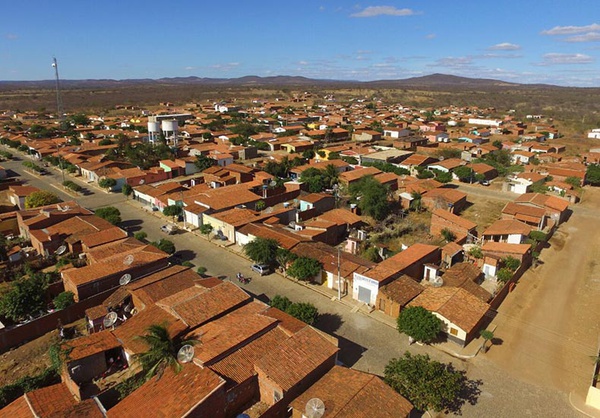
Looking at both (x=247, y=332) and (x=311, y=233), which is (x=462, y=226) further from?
(x=247, y=332)

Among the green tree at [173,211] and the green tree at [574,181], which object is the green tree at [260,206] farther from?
the green tree at [574,181]

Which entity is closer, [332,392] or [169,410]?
[169,410]

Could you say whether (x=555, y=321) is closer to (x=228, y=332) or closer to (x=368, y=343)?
(x=368, y=343)

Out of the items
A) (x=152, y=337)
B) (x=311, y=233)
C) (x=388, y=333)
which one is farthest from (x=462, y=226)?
(x=152, y=337)

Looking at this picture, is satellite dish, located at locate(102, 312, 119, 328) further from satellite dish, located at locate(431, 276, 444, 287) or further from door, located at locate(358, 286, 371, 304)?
satellite dish, located at locate(431, 276, 444, 287)

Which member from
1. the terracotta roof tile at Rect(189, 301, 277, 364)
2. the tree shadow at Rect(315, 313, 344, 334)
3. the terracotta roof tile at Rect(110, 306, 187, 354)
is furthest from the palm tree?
the tree shadow at Rect(315, 313, 344, 334)

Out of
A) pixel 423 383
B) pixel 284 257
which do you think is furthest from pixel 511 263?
pixel 423 383
